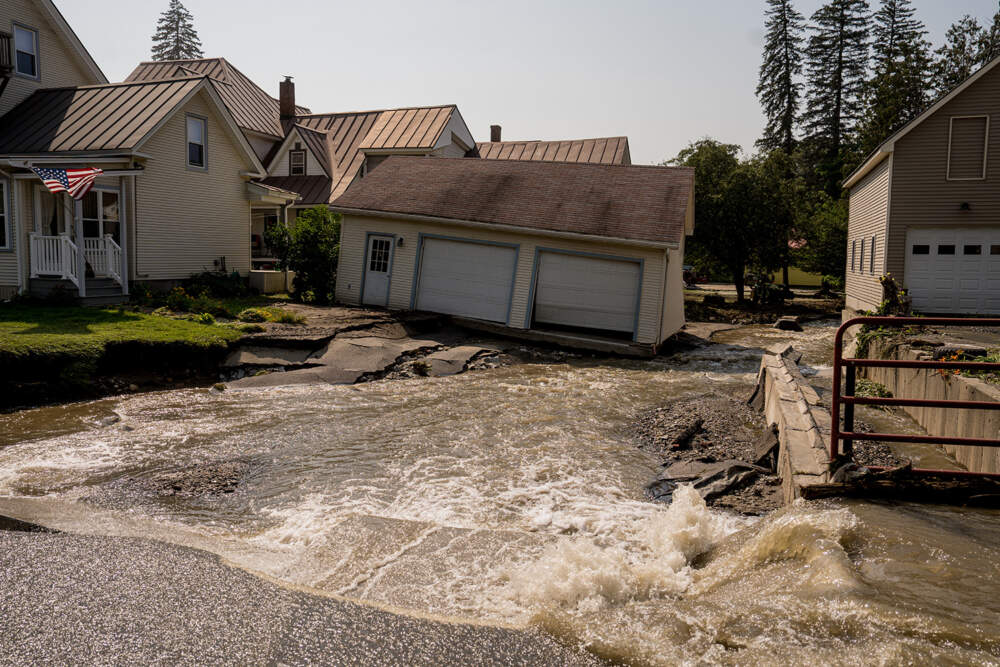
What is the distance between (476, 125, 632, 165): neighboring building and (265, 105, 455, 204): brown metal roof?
3.59m

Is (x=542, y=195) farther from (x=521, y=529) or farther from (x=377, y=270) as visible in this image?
(x=521, y=529)

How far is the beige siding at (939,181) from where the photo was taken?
17.6 metres

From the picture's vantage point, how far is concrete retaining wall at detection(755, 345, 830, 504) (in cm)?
584

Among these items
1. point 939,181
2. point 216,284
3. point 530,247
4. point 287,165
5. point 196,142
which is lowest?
point 216,284

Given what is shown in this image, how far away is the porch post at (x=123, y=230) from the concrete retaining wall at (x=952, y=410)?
16.5 metres

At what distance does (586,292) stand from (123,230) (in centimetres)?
1143

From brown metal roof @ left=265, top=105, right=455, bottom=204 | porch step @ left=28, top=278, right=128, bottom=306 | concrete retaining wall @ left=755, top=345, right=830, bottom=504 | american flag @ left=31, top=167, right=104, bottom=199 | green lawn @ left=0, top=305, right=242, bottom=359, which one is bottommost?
concrete retaining wall @ left=755, top=345, right=830, bottom=504

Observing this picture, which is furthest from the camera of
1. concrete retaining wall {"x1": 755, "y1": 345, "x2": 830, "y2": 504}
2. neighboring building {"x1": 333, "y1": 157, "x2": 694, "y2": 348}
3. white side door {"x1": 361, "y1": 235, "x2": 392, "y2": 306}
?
white side door {"x1": 361, "y1": 235, "x2": 392, "y2": 306}

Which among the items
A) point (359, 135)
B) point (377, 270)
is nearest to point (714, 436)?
point (377, 270)

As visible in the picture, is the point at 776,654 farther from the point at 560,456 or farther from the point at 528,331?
the point at 528,331

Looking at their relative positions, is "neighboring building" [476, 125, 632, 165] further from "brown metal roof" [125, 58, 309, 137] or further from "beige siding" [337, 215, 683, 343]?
"beige siding" [337, 215, 683, 343]

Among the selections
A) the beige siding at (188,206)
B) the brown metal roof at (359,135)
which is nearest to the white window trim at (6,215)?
the beige siding at (188,206)

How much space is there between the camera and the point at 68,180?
1403 centimetres

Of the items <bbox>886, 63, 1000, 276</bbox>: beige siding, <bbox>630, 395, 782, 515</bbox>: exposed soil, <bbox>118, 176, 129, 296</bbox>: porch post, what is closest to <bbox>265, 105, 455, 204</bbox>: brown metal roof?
<bbox>118, 176, 129, 296</bbox>: porch post
